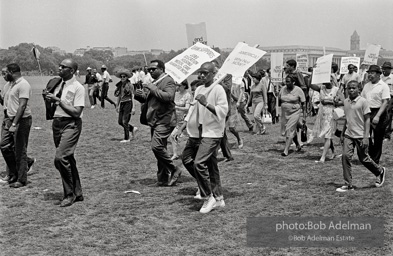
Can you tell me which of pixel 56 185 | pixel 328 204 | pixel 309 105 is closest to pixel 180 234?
pixel 328 204

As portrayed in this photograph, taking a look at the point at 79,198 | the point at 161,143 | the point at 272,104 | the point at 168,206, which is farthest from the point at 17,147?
the point at 272,104

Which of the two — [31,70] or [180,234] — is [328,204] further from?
[31,70]

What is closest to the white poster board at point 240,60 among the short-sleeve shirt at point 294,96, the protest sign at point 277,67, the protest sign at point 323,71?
the protest sign at point 323,71

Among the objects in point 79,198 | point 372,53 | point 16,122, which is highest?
point 16,122

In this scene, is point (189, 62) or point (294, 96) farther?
point (294, 96)

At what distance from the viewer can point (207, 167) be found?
7.12 metres

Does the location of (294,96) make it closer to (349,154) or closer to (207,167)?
(349,154)

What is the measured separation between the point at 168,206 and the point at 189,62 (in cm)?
189

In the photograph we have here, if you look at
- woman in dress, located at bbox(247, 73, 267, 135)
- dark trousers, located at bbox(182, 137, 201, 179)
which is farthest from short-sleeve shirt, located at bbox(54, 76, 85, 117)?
woman in dress, located at bbox(247, 73, 267, 135)

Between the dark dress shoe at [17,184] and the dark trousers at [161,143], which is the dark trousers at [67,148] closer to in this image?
the dark trousers at [161,143]

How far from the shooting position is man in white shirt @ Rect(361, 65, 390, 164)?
877 centimetres

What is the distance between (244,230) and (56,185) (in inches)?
145

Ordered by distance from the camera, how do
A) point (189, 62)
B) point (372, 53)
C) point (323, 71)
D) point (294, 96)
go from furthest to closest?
point (372, 53), point (294, 96), point (323, 71), point (189, 62)

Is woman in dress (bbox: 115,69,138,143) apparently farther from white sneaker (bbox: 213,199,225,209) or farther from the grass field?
white sneaker (bbox: 213,199,225,209)
